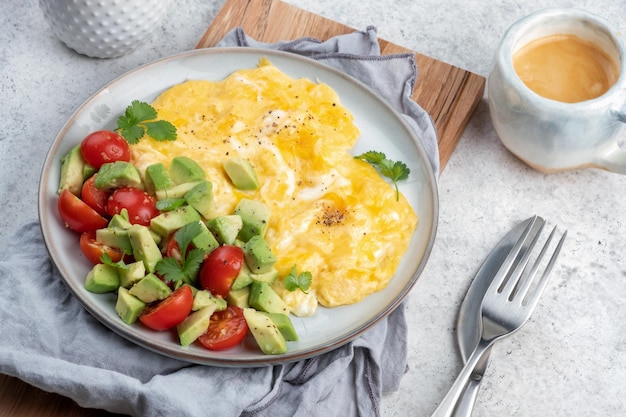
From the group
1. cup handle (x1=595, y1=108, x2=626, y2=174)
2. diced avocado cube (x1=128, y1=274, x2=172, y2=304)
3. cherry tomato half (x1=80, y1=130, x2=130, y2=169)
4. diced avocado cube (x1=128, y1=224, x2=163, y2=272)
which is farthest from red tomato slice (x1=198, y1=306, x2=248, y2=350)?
cup handle (x1=595, y1=108, x2=626, y2=174)

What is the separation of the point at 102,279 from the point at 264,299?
2.27 ft

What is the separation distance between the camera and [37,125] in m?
4.47

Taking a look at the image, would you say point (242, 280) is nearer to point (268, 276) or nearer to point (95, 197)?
point (268, 276)

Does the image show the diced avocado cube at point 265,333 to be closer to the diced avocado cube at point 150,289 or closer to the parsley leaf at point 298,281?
the parsley leaf at point 298,281

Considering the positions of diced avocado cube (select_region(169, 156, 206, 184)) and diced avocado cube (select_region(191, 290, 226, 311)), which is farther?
diced avocado cube (select_region(169, 156, 206, 184))

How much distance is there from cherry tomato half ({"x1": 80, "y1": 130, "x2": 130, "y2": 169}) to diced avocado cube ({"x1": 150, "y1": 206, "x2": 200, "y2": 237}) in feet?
1.37

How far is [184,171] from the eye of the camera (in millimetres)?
3709

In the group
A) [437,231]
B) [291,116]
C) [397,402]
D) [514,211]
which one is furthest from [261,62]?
[397,402]

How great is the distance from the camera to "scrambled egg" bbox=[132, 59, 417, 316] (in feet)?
11.9

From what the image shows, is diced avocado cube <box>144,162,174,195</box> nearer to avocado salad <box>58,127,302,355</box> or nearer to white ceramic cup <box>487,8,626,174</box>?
avocado salad <box>58,127,302,355</box>

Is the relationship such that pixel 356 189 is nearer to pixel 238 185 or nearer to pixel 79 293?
pixel 238 185

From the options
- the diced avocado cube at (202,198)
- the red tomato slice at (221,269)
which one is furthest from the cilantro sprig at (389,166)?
the red tomato slice at (221,269)

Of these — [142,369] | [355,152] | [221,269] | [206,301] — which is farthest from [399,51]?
[142,369]

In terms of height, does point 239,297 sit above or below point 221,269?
below
